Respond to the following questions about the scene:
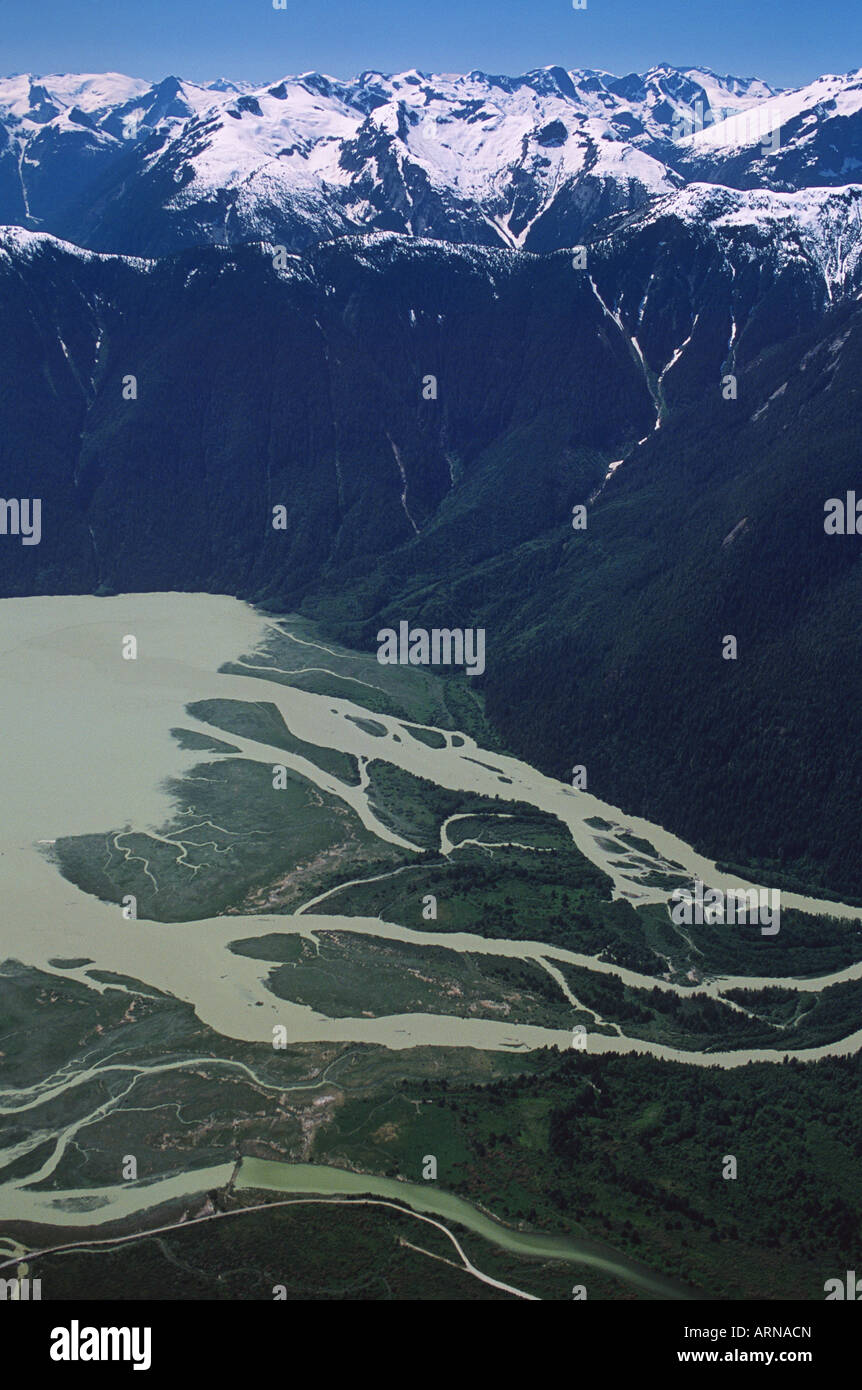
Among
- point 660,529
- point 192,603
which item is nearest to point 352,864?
point 660,529

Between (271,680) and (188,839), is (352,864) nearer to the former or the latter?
(188,839)

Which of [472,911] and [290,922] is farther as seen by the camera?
[472,911]

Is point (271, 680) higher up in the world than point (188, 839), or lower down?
higher up

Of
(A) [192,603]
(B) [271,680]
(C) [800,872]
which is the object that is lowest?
(C) [800,872]

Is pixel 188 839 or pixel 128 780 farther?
pixel 128 780

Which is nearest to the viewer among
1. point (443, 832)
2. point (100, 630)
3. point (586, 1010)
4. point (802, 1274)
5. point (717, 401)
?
point (802, 1274)

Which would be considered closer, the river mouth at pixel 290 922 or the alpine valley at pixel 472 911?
the alpine valley at pixel 472 911

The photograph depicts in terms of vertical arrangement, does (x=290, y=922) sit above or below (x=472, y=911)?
below

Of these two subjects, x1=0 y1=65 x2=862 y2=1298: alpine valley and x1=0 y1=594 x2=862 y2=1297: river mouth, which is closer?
x1=0 y1=65 x2=862 y2=1298: alpine valley
